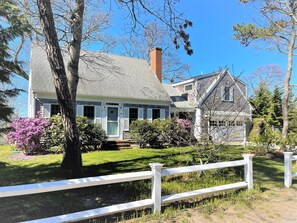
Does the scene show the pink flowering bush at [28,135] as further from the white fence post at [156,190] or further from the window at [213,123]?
the white fence post at [156,190]

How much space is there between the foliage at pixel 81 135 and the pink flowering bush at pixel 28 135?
0.40 metres

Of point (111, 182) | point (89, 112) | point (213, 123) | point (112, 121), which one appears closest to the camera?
point (111, 182)

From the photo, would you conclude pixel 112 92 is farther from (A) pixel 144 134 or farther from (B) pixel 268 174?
(B) pixel 268 174

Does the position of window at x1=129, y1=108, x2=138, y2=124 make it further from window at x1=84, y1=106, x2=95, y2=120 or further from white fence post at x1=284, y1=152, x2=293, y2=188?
white fence post at x1=284, y1=152, x2=293, y2=188

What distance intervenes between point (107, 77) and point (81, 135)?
5.84m

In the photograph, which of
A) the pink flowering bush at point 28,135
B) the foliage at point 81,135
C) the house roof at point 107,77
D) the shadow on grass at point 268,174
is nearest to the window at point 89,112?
the house roof at point 107,77


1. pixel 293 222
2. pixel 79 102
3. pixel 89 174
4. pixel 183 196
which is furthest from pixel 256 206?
pixel 79 102

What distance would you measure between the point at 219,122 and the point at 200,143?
84 centimetres

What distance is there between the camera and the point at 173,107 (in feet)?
61.0

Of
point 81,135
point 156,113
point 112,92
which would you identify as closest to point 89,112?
point 112,92

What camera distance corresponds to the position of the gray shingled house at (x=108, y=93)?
44.7 feet

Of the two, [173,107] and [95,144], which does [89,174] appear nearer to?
[95,144]

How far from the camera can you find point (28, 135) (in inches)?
435

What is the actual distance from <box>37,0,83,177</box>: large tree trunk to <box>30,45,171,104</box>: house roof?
24.2 feet
